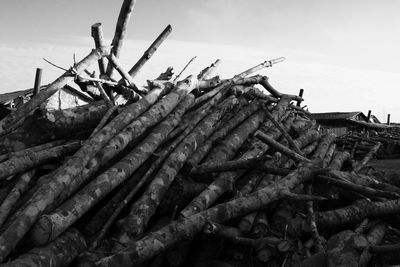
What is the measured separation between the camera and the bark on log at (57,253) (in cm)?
316

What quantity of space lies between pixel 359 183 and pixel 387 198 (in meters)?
0.43

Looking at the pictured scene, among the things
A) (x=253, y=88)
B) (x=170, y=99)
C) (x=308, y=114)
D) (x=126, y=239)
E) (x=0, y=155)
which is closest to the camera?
(x=126, y=239)

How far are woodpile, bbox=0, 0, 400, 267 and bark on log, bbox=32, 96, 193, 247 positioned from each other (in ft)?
0.04

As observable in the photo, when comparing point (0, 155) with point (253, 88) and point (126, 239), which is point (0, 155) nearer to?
point (126, 239)

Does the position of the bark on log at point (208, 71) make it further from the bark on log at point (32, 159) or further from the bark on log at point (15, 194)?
the bark on log at point (15, 194)

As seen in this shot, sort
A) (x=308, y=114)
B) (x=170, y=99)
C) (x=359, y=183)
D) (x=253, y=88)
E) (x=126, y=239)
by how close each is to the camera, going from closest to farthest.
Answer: (x=126, y=239)
(x=359, y=183)
(x=170, y=99)
(x=253, y=88)
(x=308, y=114)

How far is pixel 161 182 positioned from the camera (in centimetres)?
456

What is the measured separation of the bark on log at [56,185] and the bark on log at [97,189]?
0.40 ft

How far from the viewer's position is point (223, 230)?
13.4 feet

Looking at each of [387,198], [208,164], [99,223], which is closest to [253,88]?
[208,164]

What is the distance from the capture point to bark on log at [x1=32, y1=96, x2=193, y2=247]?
136 inches

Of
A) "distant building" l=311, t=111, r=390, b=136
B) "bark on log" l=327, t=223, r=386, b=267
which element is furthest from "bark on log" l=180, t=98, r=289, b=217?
"distant building" l=311, t=111, r=390, b=136

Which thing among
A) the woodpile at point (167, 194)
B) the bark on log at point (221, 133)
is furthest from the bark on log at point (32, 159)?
the bark on log at point (221, 133)

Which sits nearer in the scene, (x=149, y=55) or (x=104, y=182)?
(x=104, y=182)
